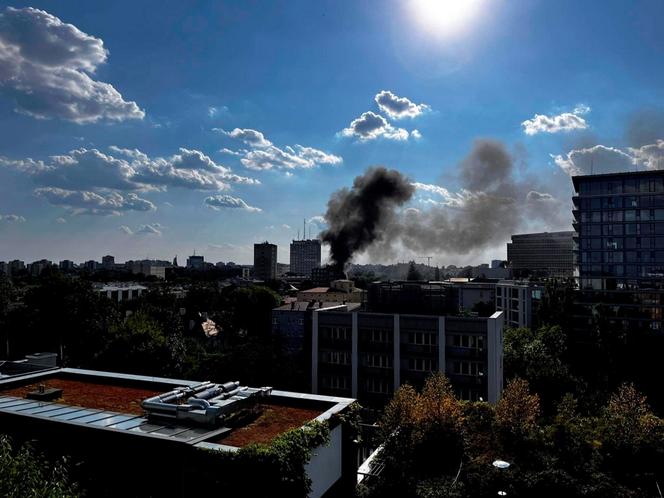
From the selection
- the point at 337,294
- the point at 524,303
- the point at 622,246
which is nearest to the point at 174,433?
the point at 622,246

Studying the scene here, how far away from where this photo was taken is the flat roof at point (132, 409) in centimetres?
1619

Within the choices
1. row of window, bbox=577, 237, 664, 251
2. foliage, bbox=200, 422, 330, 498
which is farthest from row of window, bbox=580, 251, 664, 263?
foliage, bbox=200, 422, 330, 498

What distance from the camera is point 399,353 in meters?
43.1

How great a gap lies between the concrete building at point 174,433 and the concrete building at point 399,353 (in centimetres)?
2376

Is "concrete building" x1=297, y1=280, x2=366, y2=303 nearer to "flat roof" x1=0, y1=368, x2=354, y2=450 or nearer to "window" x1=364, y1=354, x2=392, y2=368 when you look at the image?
"window" x1=364, y1=354, x2=392, y2=368

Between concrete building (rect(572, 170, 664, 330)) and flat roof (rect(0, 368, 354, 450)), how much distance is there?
66851mm

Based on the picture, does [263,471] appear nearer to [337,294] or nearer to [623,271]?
[623,271]

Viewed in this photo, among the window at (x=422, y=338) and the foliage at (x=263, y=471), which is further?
the window at (x=422, y=338)

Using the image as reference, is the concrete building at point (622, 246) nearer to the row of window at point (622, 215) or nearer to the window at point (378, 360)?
the row of window at point (622, 215)

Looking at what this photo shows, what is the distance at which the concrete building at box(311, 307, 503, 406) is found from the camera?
40438mm

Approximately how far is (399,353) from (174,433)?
29.4 metres

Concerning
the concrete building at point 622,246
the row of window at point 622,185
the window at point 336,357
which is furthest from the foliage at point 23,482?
the row of window at point 622,185

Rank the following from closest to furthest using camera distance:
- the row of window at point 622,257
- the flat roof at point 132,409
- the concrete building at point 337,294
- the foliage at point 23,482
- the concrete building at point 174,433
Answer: the foliage at point 23,482 → the concrete building at point 174,433 → the flat roof at point 132,409 → the row of window at point 622,257 → the concrete building at point 337,294

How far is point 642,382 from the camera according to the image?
54.5 m
